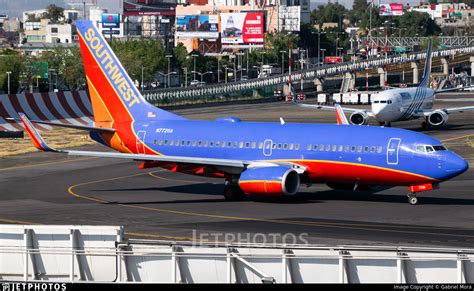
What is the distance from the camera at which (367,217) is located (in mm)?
48344

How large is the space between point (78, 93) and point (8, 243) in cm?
7726

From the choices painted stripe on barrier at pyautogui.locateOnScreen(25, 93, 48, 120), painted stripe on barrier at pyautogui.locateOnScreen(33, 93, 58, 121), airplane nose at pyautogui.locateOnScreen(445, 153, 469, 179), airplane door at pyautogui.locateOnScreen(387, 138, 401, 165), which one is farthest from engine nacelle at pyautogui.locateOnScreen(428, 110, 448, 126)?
airplane nose at pyautogui.locateOnScreen(445, 153, 469, 179)

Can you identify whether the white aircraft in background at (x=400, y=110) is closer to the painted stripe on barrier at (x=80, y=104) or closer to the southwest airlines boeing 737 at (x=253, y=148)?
the painted stripe on barrier at (x=80, y=104)

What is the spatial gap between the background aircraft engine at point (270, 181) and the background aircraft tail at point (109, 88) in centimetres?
953

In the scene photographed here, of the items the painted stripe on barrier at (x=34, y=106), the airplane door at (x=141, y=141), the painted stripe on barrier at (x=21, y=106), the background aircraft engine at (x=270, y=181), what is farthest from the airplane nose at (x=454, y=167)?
the painted stripe on barrier at (x=34, y=106)

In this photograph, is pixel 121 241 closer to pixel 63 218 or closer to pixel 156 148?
pixel 63 218

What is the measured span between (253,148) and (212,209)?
5.14 meters

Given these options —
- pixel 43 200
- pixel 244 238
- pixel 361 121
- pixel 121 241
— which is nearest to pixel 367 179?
pixel 244 238

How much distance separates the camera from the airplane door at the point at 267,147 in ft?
181

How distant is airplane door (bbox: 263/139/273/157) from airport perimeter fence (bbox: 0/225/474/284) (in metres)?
31.4

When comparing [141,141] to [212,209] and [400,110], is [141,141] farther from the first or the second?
[400,110]

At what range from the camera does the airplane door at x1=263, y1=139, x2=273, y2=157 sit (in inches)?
2170

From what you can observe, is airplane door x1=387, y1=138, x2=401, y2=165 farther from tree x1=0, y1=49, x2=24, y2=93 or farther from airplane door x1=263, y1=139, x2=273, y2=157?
tree x1=0, y1=49, x2=24, y2=93

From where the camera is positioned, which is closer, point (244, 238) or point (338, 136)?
point (244, 238)
